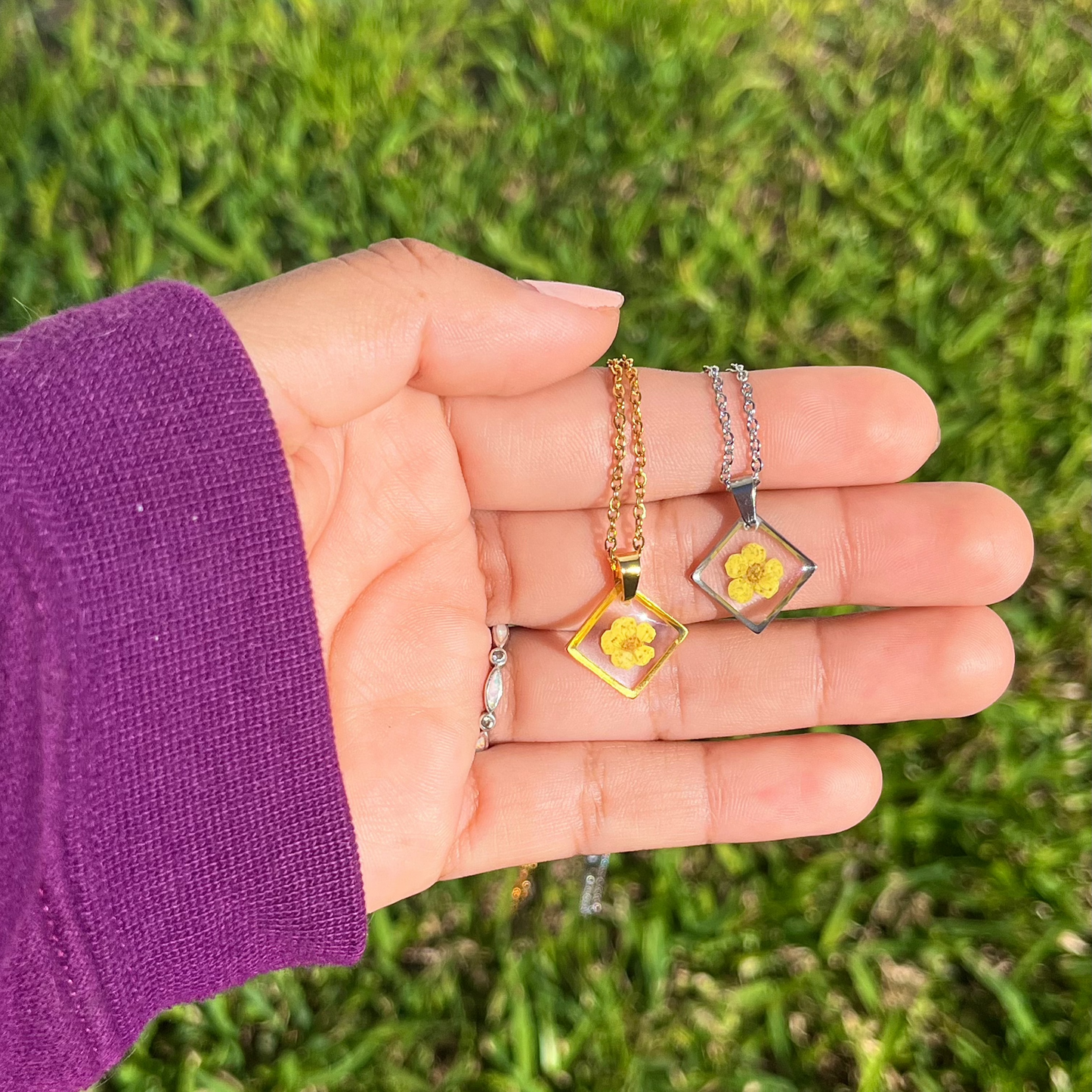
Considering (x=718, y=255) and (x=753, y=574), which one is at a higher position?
(x=718, y=255)

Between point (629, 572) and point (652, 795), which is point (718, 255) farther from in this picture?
point (652, 795)

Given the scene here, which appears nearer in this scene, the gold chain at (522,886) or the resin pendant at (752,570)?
the resin pendant at (752,570)

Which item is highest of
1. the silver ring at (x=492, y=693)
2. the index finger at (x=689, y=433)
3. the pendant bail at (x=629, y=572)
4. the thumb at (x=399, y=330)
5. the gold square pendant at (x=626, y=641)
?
the thumb at (x=399, y=330)

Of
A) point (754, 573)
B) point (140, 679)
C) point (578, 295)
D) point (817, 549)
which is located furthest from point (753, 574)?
point (140, 679)

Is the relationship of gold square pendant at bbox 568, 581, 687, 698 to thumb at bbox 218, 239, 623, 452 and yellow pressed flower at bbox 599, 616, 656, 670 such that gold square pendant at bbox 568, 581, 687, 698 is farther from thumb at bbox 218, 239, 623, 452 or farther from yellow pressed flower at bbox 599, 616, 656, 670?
thumb at bbox 218, 239, 623, 452

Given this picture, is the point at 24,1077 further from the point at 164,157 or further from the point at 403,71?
the point at 403,71

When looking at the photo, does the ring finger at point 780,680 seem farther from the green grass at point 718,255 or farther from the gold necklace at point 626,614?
the green grass at point 718,255

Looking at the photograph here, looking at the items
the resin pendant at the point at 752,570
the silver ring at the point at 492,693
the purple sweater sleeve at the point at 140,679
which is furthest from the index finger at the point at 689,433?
the purple sweater sleeve at the point at 140,679

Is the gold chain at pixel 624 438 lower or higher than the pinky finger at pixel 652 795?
higher
